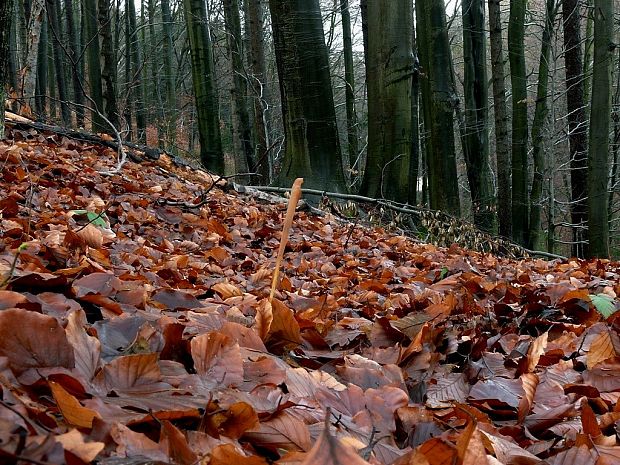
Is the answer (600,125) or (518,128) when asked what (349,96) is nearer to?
(518,128)

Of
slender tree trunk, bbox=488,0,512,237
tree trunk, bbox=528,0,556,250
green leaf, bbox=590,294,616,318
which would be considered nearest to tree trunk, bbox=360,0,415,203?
slender tree trunk, bbox=488,0,512,237

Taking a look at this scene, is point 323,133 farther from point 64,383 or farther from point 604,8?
point 64,383

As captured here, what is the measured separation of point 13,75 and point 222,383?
1557 cm

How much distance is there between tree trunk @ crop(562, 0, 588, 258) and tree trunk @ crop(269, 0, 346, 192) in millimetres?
4784

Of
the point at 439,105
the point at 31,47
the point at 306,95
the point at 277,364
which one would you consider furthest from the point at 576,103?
the point at 277,364

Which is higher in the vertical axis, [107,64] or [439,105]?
[107,64]

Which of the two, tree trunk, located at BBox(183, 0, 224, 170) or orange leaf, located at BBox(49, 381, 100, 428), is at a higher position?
tree trunk, located at BBox(183, 0, 224, 170)

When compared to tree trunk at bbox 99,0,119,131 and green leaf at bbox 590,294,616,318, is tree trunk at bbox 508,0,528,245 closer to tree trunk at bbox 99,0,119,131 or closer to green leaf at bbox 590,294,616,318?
tree trunk at bbox 99,0,119,131

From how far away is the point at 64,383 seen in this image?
0.85 m

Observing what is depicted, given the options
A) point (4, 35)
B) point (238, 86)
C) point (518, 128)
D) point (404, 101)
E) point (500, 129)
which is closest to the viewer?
point (4, 35)

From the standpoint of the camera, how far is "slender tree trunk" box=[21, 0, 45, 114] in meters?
6.39

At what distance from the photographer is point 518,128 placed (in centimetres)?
1102

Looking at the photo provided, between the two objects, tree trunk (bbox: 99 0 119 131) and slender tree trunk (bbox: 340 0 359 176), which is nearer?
tree trunk (bbox: 99 0 119 131)

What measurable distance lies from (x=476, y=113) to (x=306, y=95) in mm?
6161
